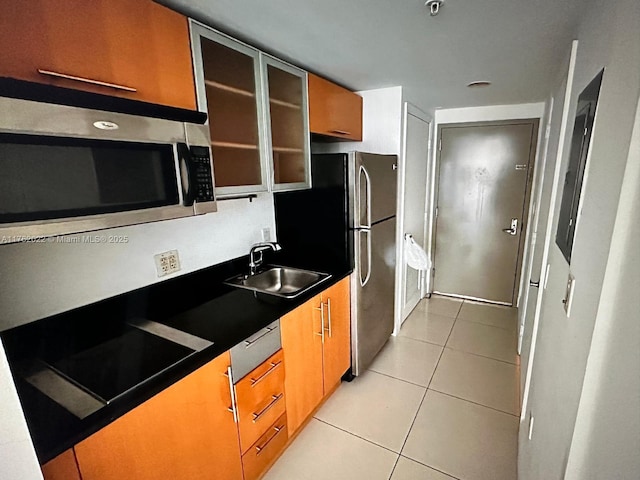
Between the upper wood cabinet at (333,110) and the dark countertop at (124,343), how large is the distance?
1094 mm

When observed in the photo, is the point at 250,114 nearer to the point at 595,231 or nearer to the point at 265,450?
the point at 595,231

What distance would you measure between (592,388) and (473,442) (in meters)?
1.50

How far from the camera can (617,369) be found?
51 centimetres

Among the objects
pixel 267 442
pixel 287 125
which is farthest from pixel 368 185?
pixel 267 442

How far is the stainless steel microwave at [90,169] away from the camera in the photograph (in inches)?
29.3

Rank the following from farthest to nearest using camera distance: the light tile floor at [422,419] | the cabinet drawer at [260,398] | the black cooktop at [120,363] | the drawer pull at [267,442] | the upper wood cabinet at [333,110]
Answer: the upper wood cabinet at [333,110], the light tile floor at [422,419], the drawer pull at [267,442], the cabinet drawer at [260,398], the black cooktop at [120,363]

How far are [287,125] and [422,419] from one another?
6.59 ft

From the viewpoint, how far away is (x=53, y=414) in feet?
2.82

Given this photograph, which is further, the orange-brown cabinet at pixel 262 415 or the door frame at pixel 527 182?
the door frame at pixel 527 182

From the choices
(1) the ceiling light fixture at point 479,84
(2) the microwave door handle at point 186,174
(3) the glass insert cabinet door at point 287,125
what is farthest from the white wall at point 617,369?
(1) the ceiling light fixture at point 479,84

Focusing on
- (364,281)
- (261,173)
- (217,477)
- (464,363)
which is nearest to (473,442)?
(464,363)

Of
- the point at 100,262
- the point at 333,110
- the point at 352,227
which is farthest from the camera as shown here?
the point at 333,110

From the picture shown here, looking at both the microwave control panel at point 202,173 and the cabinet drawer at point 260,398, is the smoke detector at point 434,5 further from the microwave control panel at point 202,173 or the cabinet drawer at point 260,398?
the cabinet drawer at point 260,398

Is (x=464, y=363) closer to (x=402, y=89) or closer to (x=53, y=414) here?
(x=402, y=89)
